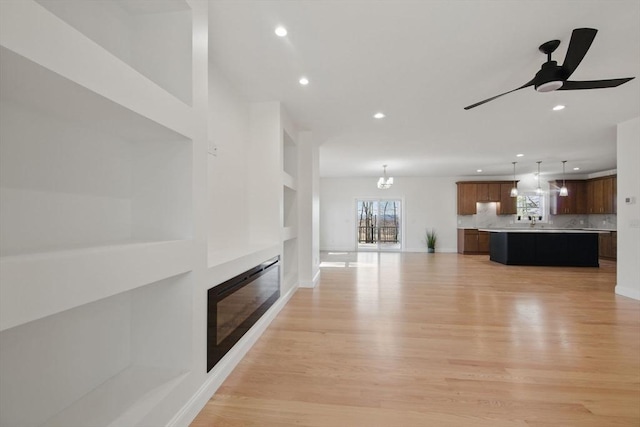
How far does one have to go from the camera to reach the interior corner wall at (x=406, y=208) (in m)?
10.3

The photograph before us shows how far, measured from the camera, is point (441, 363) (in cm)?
237

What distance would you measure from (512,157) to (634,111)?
124 inches

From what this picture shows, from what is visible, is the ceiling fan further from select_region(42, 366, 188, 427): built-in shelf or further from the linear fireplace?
select_region(42, 366, 188, 427): built-in shelf

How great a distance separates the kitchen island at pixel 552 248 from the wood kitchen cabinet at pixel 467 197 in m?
2.41

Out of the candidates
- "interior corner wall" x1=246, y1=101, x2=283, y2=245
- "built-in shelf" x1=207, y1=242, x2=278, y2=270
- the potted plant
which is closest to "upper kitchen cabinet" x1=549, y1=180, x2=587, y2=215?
the potted plant

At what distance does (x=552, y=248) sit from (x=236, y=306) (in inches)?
318

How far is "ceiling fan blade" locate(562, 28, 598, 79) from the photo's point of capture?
198 centimetres

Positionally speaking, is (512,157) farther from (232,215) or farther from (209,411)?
(209,411)

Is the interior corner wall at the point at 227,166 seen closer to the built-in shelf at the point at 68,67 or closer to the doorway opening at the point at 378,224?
the built-in shelf at the point at 68,67

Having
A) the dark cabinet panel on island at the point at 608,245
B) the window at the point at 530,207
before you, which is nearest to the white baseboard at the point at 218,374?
the dark cabinet panel on island at the point at 608,245

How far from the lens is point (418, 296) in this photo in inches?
174

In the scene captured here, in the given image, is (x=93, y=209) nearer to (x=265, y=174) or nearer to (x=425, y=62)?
(x=265, y=174)

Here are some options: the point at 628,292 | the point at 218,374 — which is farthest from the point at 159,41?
the point at 628,292

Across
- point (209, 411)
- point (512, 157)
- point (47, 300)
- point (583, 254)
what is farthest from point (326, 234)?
point (47, 300)
